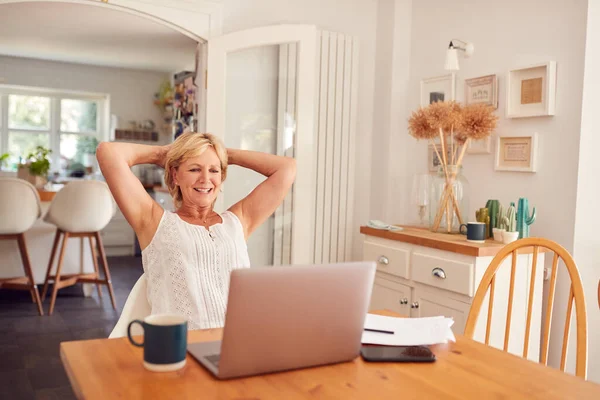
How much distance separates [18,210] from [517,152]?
3351mm

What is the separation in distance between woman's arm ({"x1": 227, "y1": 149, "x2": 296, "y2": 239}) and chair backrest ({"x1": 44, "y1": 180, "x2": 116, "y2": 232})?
9.20ft

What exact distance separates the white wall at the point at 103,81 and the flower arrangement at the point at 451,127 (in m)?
5.73

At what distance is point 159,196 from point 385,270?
15.4 feet

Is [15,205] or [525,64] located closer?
[525,64]

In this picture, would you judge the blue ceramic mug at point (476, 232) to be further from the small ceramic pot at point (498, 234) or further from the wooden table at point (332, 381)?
the wooden table at point (332, 381)

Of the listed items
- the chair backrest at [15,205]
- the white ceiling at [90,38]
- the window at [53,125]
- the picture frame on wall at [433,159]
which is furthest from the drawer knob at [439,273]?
the window at [53,125]

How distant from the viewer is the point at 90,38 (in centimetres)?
635

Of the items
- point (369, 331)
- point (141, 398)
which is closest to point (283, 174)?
point (369, 331)

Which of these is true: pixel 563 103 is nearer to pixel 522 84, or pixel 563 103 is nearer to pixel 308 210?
pixel 522 84

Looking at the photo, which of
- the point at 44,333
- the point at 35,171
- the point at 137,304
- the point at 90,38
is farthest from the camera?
the point at 90,38

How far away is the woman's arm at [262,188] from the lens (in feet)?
6.31

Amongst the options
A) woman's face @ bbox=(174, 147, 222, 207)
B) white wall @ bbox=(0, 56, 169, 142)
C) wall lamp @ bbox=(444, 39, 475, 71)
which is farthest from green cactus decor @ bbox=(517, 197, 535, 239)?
white wall @ bbox=(0, 56, 169, 142)

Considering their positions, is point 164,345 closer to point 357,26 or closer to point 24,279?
point 357,26

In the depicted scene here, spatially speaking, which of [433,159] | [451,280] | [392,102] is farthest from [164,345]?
[392,102]
